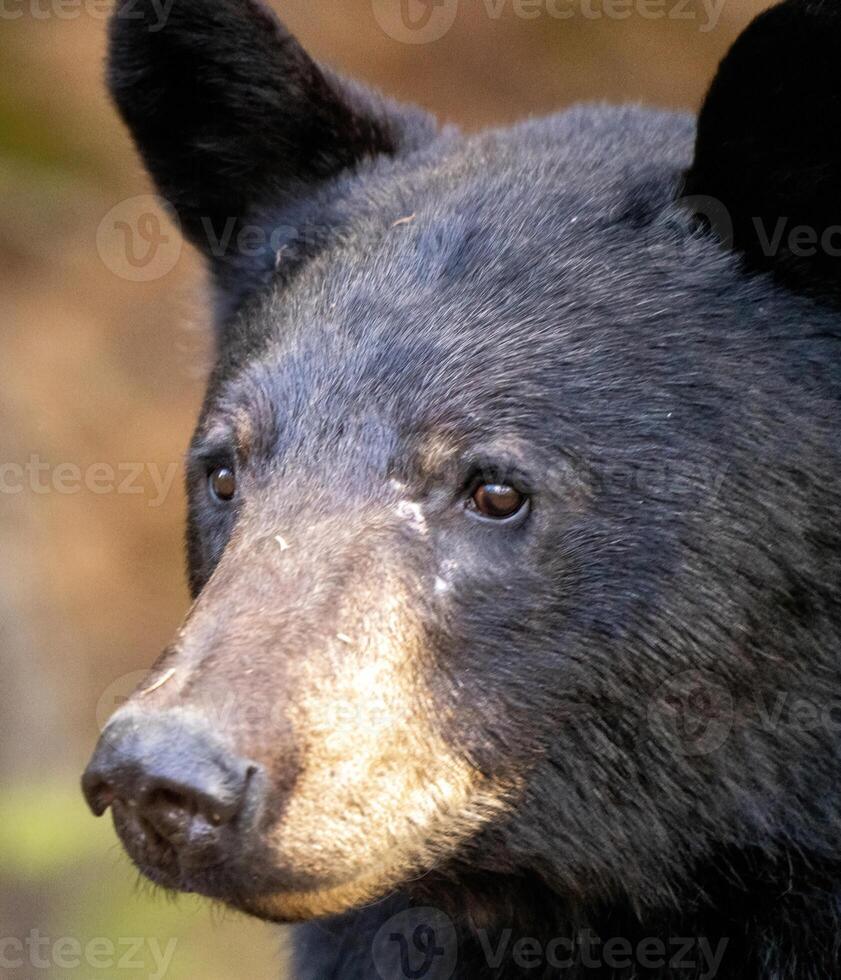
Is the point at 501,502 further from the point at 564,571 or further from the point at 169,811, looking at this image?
the point at 169,811

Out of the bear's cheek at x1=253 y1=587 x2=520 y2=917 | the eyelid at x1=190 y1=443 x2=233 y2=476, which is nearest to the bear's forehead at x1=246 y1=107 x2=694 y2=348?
the eyelid at x1=190 y1=443 x2=233 y2=476

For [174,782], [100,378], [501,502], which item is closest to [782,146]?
[501,502]

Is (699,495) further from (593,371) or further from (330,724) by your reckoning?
(330,724)

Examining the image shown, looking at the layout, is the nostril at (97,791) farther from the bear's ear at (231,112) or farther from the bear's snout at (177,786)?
the bear's ear at (231,112)

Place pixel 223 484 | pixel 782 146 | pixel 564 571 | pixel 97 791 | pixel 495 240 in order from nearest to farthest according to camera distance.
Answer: pixel 97 791
pixel 564 571
pixel 782 146
pixel 495 240
pixel 223 484

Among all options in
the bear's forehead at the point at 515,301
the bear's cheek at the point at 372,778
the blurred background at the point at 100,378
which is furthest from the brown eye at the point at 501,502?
the blurred background at the point at 100,378

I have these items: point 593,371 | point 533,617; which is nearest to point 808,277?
point 593,371

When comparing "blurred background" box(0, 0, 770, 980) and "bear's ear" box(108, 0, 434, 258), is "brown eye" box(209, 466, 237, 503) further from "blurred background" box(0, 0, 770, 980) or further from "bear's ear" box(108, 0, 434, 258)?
"blurred background" box(0, 0, 770, 980)
